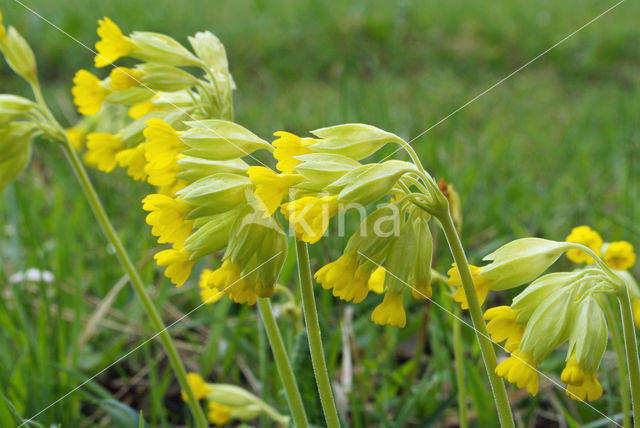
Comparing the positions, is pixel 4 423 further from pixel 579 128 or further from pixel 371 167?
pixel 579 128

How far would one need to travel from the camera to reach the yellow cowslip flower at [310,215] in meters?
0.92

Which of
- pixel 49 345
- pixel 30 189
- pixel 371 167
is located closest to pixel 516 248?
pixel 371 167

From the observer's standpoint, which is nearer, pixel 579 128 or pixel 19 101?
pixel 19 101

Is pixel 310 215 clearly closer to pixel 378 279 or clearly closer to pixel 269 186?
pixel 269 186

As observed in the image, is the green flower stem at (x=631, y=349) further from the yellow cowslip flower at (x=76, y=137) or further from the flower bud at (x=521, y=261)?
the yellow cowslip flower at (x=76, y=137)

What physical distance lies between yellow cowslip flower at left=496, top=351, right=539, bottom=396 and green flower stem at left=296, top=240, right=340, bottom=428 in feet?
0.87

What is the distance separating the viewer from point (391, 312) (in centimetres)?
108

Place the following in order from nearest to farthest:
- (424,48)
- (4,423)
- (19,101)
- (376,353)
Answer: (4,423)
(19,101)
(376,353)
(424,48)

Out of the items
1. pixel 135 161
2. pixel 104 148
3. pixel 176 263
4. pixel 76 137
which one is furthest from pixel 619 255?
pixel 76 137

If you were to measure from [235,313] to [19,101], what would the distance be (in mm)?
1146

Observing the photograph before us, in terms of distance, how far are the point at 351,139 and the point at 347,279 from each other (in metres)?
0.22

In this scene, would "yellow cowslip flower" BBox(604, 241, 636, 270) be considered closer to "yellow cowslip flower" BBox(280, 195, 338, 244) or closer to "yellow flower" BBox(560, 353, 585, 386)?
"yellow flower" BBox(560, 353, 585, 386)

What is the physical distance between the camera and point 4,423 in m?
1.30

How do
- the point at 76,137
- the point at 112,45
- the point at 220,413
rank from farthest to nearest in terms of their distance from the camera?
the point at 76,137
the point at 220,413
the point at 112,45
